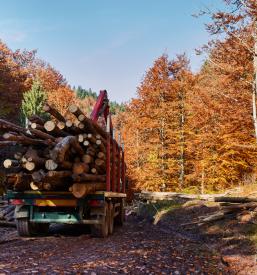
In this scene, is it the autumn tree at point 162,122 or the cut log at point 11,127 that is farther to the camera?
the autumn tree at point 162,122

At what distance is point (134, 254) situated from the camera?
23.4 ft

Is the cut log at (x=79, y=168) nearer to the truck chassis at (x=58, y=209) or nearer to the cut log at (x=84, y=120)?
the truck chassis at (x=58, y=209)

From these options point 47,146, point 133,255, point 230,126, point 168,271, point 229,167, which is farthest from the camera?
point 229,167

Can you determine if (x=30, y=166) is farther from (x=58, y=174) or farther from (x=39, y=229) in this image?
(x=39, y=229)

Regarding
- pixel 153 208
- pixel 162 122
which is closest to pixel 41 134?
pixel 153 208

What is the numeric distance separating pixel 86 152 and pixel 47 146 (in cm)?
99

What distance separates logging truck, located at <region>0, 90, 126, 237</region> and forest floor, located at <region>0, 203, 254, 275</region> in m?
0.59

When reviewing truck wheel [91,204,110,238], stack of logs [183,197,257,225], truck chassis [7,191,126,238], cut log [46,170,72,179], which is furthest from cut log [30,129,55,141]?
stack of logs [183,197,257,225]

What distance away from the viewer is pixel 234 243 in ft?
28.7

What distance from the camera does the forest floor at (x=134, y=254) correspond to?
5852mm

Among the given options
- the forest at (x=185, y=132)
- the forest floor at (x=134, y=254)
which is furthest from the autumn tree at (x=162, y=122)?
the forest floor at (x=134, y=254)

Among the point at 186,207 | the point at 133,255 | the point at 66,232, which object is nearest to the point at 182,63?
the point at 186,207

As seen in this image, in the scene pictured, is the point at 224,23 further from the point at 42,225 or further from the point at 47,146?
the point at 42,225

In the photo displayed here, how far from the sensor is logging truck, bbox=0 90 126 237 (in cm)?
881
